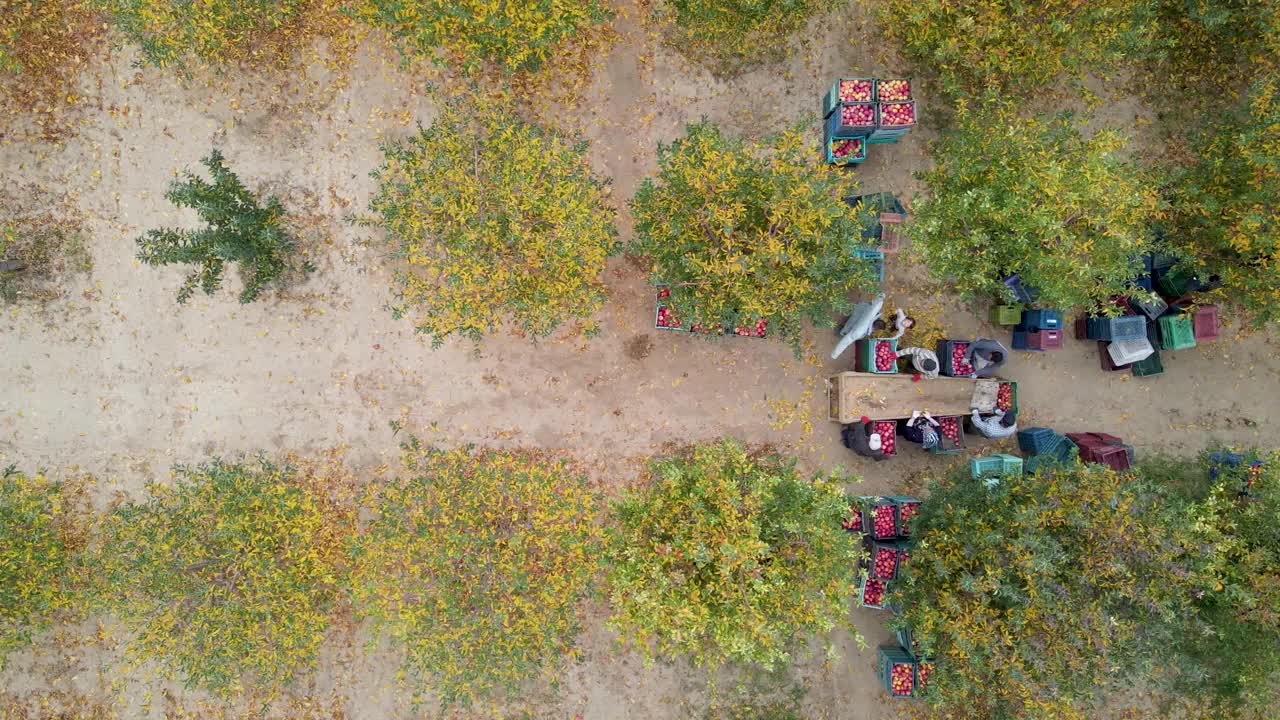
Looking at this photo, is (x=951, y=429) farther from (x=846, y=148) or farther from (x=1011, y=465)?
(x=846, y=148)

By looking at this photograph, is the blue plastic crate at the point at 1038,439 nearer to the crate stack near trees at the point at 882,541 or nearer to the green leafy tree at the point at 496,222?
the crate stack near trees at the point at 882,541

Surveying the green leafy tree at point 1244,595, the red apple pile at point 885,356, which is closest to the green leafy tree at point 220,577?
the red apple pile at point 885,356

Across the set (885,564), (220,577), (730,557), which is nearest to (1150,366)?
(885,564)

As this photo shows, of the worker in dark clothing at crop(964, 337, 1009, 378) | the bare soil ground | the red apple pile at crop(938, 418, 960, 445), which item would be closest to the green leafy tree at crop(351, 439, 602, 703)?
the bare soil ground

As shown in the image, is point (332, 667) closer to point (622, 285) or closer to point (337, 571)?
point (337, 571)

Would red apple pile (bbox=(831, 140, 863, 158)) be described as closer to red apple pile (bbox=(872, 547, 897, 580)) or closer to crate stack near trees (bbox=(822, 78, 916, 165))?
crate stack near trees (bbox=(822, 78, 916, 165))
